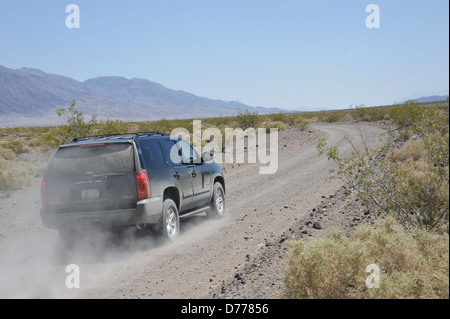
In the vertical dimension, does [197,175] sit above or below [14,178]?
above

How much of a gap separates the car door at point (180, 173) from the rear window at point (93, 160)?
3.69 feet

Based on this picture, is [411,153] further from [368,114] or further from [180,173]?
[368,114]

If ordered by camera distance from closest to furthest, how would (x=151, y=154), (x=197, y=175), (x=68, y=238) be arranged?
(x=68, y=238) → (x=151, y=154) → (x=197, y=175)

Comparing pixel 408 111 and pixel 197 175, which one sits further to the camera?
pixel 408 111

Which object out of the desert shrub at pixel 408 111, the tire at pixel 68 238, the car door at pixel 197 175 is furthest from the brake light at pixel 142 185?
the desert shrub at pixel 408 111

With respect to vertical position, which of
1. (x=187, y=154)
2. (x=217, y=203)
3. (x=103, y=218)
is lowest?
(x=217, y=203)

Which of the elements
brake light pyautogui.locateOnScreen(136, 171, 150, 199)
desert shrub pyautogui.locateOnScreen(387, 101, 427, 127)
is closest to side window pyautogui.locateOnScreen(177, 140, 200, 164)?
Answer: brake light pyautogui.locateOnScreen(136, 171, 150, 199)

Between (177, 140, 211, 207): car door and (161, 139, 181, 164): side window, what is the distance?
215 millimetres

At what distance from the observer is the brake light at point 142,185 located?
23.0ft

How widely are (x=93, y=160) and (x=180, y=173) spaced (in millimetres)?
1773

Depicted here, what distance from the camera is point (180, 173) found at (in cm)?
828

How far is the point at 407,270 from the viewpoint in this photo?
4.68 metres

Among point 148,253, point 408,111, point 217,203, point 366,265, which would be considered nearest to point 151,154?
point 148,253
